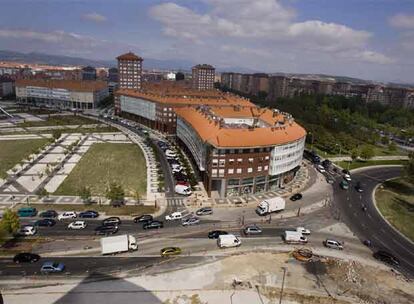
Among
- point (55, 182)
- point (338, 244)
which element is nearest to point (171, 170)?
point (55, 182)

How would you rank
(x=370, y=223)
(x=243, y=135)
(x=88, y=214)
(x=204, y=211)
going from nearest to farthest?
(x=88, y=214) → (x=204, y=211) → (x=370, y=223) → (x=243, y=135)

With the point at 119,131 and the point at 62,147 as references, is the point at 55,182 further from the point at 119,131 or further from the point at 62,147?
the point at 119,131

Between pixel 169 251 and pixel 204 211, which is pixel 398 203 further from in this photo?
pixel 169 251

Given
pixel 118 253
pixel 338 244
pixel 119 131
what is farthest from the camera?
pixel 119 131

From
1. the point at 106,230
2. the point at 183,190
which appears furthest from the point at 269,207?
the point at 106,230

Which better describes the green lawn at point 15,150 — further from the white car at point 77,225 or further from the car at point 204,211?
the car at point 204,211
